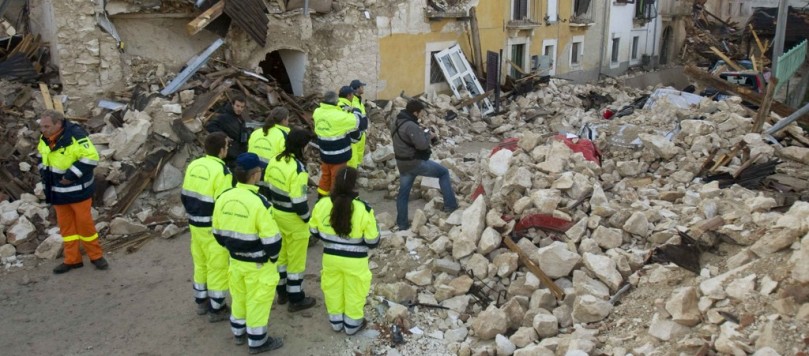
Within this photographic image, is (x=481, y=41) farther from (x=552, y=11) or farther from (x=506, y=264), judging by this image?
(x=506, y=264)

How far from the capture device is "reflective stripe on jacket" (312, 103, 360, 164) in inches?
291

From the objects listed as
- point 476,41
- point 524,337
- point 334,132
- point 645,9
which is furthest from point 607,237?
point 645,9

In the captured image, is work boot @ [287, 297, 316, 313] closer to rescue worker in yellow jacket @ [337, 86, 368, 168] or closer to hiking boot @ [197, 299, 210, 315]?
hiking boot @ [197, 299, 210, 315]

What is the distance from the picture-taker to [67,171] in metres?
6.66

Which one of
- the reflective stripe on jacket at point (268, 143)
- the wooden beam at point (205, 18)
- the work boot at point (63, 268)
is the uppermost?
the wooden beam at point (205, 18)

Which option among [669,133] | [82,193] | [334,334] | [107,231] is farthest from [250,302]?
[669,133]

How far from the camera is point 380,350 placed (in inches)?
215

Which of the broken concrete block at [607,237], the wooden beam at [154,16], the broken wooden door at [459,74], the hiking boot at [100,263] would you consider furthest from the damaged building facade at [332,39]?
the broken concrete block at [607,237]

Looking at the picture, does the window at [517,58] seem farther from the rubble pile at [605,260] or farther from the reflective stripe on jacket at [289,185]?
the reflective stripe on jacket at [289,185]

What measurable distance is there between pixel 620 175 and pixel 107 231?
280 inches

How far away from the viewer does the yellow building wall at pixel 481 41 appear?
1507 centimetres

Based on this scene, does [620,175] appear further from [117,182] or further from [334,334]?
[117,182]

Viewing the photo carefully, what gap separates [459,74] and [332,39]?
4.90 m

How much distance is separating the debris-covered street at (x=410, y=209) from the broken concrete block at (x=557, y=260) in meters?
0.03
